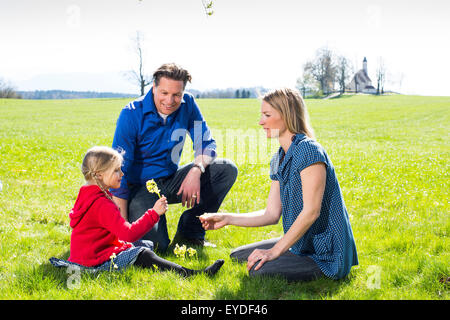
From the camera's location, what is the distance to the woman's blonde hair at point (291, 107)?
3941 millimetres

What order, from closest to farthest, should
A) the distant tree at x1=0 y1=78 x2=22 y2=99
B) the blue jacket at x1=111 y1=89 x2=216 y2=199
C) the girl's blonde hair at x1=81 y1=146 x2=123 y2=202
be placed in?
the girl's blonde hair at x1=81 y1=146 x2=123 y2=202 < the blue jacket at x1=111 y1=89 x2=216 y2=199 < the distant tree at x1=0 y1=78 x2=22 y2=99

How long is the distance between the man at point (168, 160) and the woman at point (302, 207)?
1287 mm

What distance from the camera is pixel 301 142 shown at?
3.90 m

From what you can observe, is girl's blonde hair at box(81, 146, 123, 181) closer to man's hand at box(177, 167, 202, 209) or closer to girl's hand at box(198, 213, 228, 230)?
girl's hand at box(198, 213, 228, 230)

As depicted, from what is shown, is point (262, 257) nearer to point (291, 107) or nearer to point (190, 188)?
point (291, 107)

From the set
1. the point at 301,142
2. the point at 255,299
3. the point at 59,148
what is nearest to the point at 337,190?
the point at 301,142

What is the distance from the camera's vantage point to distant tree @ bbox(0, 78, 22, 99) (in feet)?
294

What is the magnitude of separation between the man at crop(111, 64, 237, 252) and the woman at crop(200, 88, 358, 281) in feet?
4.22

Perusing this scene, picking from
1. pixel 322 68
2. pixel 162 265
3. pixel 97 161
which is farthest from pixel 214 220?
pixel 322 68

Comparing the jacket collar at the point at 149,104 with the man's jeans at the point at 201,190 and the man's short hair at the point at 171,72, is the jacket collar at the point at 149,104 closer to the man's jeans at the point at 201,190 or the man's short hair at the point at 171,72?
the man's short hair at the point at 171,72

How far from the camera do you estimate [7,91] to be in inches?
3620

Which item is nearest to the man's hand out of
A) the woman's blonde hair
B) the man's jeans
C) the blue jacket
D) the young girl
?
the man's jeans

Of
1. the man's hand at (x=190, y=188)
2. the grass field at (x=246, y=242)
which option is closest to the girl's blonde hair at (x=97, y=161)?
the grass field at (x=246, y=242)

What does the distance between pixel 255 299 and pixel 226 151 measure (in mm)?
13106
